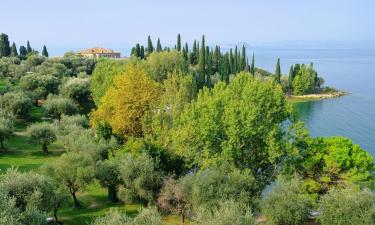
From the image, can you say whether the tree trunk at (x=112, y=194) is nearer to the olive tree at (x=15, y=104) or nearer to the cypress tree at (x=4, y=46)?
the olive tree at (x=15, y=104)

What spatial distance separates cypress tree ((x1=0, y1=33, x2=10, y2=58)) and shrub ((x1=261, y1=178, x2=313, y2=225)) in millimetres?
109953

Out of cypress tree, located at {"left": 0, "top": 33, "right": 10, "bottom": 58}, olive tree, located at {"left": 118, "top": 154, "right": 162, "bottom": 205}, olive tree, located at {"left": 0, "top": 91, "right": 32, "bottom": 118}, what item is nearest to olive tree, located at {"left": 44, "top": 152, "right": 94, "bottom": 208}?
olive tree, located at {"left": 118, "top": 154, "right": 162, "bottom": 205}

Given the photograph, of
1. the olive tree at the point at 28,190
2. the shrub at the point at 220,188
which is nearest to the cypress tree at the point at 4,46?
the olive tree at the point at 28,190

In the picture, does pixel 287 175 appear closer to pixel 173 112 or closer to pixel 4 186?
pixel 173 112

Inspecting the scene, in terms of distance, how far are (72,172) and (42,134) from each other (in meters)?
18.3

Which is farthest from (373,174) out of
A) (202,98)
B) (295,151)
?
(202,98)

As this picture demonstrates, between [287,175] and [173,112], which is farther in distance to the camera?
[173,112]

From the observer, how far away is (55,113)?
5950 centimetres

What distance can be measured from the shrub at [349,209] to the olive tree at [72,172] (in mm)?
17402

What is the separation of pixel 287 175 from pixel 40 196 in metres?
18.1

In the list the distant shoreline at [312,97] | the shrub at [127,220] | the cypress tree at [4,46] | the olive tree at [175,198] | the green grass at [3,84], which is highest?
the cypress tree at [4,46]

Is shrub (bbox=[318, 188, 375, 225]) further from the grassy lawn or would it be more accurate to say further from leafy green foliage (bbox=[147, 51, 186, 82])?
leafy green foliage (bbox=[147, 51, 186, 82])

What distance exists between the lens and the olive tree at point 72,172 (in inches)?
1173

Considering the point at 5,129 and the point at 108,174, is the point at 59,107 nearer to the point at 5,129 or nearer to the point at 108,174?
the point at 5,129
